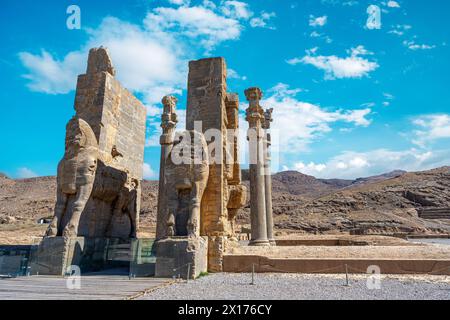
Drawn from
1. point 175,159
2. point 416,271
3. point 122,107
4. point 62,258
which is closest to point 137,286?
point 62,258

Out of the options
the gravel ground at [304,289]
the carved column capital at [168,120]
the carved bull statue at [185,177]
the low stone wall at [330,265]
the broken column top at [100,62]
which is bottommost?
the gravel ground at [304,289]

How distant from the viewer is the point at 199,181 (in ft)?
25.9

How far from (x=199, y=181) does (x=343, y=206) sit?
41.0 meters

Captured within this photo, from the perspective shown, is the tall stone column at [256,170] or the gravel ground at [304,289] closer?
the gravel ground at [304,289]

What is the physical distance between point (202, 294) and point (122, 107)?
727cm

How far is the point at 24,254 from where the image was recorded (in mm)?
7660

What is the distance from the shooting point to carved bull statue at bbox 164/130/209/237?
777 centimetres

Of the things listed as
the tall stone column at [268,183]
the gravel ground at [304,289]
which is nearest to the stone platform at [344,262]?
the gravel ground at [304,289]

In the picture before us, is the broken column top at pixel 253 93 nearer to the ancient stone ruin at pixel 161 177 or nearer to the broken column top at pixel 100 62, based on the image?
the ancient stone ruin at pixel 161 177

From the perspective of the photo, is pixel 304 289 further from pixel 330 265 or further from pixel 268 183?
pixel 268 183

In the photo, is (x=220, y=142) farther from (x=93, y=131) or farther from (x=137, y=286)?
(x=137, y=286)

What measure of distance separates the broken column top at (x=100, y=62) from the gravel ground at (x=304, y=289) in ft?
22.3

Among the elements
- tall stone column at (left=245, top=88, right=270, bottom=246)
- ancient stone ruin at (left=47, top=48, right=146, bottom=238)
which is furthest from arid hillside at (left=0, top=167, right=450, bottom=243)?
ancient stone ruin at (left=47, top=48, right=146, bottom=238)

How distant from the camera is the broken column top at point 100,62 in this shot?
10.0 m
